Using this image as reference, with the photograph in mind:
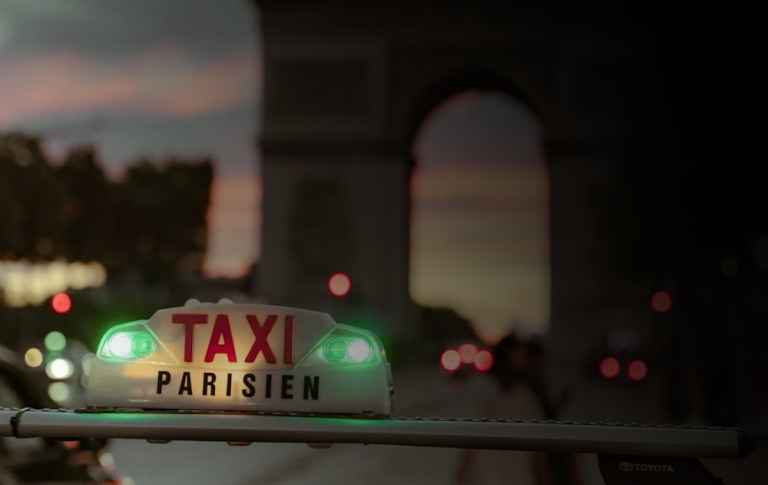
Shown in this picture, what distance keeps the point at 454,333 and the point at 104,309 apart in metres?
118

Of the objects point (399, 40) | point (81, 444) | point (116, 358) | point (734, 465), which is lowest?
point (734, 465)

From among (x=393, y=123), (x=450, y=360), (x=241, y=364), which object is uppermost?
(x=393, y=123)

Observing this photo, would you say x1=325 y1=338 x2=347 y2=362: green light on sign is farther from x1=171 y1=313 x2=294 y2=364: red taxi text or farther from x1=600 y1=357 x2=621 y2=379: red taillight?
x1=600 y1=357 x2=621 y2=379: red taillight

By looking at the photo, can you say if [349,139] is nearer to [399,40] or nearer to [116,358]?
[399,40]

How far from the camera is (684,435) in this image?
283cm

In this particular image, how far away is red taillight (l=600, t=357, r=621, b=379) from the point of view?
129 ft

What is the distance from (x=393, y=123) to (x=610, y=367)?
1012cm

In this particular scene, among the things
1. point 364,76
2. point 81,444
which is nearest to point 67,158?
point 364,76

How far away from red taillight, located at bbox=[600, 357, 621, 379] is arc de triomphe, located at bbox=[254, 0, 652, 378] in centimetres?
391

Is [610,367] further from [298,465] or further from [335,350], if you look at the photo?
[335,350]

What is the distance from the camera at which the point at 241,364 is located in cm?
304

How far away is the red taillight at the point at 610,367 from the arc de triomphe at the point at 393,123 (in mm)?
3905

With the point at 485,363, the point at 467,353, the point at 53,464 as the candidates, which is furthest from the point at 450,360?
A: the point at 53,464

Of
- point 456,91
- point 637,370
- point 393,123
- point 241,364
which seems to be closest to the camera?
point 241,364
